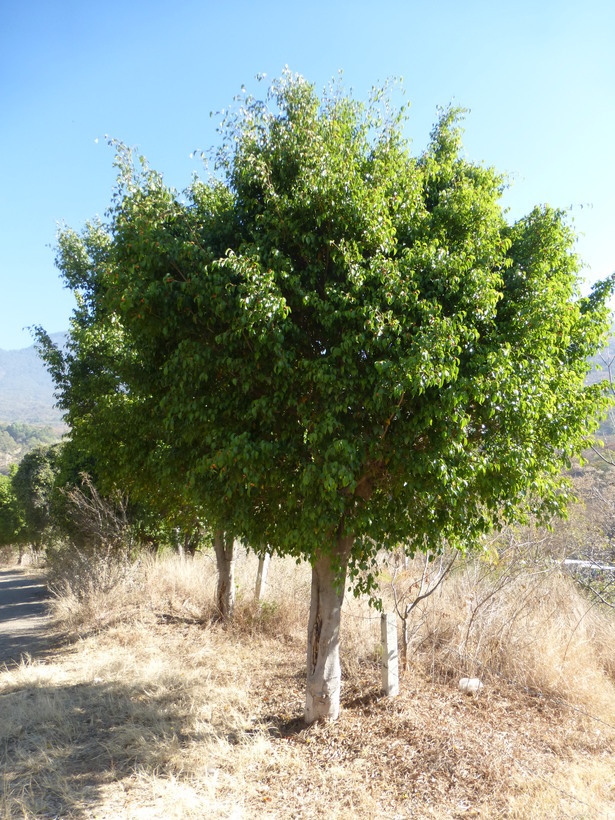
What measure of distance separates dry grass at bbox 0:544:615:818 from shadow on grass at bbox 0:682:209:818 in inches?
0.9

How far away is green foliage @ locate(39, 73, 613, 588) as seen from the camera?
14.7 feet

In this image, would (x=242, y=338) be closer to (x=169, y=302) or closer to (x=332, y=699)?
(x=169, y=302)

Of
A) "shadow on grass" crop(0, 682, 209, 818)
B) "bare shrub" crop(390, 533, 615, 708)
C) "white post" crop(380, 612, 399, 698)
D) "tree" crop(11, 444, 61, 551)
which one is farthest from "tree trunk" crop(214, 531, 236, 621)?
"tree" crop(11, 444, 61, 551)

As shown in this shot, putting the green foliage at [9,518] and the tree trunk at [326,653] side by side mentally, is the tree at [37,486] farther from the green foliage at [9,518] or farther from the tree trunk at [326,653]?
the tree trunk at [326,653]

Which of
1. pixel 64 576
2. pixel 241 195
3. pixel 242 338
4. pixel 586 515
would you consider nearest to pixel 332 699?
pixel 242 338

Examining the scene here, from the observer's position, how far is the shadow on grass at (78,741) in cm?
466

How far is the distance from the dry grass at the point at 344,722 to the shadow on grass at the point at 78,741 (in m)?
0.02

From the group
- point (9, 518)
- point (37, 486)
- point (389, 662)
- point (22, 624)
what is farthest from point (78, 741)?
point (9, 518)

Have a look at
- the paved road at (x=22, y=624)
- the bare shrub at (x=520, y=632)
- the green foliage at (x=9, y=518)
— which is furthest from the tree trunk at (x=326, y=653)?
the green foliage at (x=9, y=518)

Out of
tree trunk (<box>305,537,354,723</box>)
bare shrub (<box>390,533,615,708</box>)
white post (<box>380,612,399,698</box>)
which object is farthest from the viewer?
bare shrub (<box>390,533,615,708</box>)

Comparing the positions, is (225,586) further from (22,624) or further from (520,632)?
(22,624)

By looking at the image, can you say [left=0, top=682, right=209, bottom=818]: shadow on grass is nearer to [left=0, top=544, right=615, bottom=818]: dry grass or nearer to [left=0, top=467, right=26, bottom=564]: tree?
[left=0, top=544, right=615, bottom=818]: dry grass

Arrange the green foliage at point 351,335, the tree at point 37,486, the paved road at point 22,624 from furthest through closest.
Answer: the tree at point 37,486 < the paved road at point 22,624 < the green foliage at point 351,335

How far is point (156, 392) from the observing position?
5957 millimetres
